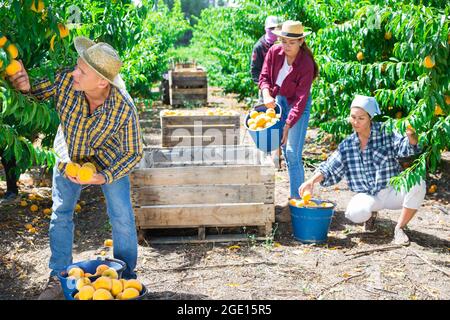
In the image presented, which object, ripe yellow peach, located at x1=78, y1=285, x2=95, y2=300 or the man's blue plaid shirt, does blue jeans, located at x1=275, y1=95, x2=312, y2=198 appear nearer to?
the man's blue plaid shirt

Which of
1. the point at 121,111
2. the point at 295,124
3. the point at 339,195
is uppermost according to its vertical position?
the point at 121,111

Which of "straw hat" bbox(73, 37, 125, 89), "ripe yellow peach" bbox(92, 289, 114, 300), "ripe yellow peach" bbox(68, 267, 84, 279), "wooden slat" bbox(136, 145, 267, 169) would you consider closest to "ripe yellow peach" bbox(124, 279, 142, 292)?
"ripe yellow peach" bbox(92, 289, 114, 300)

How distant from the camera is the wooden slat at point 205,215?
516 cm

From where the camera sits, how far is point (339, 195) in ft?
22.5

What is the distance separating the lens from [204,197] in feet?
17.1

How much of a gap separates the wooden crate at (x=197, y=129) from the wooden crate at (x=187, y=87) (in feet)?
23.1

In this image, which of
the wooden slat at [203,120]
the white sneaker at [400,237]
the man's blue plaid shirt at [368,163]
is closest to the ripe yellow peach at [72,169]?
the man's blue plaid shirt at [368,163]

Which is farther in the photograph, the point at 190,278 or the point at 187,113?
the point at 187,113

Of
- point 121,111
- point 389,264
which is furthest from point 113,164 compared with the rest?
point 389,264

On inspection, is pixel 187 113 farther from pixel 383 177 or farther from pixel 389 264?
pixel 389 264

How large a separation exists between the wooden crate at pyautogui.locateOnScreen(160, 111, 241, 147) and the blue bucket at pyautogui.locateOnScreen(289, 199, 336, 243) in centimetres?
334

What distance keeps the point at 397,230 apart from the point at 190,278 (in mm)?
1977

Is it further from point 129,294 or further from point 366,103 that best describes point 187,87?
point 129,294

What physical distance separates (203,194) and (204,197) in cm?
3
